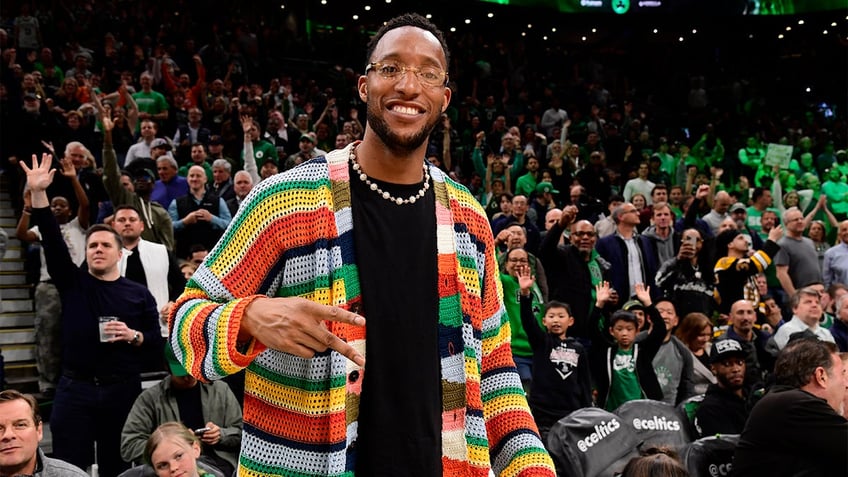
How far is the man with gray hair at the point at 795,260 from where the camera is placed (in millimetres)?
9102

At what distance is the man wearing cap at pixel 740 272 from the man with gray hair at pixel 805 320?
2.84ft

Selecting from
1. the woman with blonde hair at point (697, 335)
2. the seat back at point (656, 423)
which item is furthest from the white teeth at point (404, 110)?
the woman with blonde hair at point (697, 335)

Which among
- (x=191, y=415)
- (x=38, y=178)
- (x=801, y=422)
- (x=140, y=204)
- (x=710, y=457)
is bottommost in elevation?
(x=710, y=457)

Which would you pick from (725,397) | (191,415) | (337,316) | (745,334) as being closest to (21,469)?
(191,415)

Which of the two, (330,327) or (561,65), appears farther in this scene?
(561,65)

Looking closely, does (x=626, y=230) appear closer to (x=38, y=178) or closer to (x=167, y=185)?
(x=167, y=185)

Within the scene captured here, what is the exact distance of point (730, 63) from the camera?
940 inches

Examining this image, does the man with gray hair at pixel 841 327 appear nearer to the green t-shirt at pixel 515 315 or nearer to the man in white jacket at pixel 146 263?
the green t-shirt at pixel 515 315

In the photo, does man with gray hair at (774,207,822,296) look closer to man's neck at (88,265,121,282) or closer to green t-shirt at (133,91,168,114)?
man's neck at (88,265,121,282)

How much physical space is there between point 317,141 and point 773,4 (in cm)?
1447

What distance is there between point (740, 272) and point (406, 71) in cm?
691

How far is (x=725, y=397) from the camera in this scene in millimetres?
5637

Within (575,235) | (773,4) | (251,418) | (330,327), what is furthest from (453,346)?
(773,4)

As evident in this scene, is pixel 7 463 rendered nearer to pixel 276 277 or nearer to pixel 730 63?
pixel 276 277
